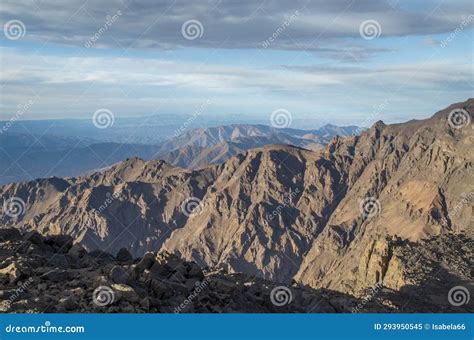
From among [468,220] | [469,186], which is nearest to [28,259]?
[468,220]

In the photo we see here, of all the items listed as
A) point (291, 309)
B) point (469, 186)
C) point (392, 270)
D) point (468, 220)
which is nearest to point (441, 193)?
point (469, 186)

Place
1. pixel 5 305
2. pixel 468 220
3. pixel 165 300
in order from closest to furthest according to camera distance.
A: pixel 5 305 → pixel 165 300 → pixel 468 220

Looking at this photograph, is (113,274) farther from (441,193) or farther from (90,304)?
(441,193)

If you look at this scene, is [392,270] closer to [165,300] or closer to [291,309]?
[291,309]

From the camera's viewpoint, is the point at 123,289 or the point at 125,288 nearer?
the point at 123,289

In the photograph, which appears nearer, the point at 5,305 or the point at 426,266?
the point at 5,305

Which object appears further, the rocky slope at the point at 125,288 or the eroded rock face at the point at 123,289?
the rocky slope at the point at 125,288

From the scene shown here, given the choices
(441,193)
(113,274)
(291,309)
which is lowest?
(291,309)

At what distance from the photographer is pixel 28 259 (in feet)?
103

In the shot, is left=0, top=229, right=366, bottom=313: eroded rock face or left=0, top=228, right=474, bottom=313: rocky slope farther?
left=0, top=228, right=474, bottom=313: rocky slope

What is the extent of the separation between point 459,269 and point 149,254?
133 ft

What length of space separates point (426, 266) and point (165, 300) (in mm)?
44994

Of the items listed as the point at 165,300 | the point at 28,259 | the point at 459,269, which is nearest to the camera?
the point at 165,300

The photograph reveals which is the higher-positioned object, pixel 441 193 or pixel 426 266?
pixel 441 193
